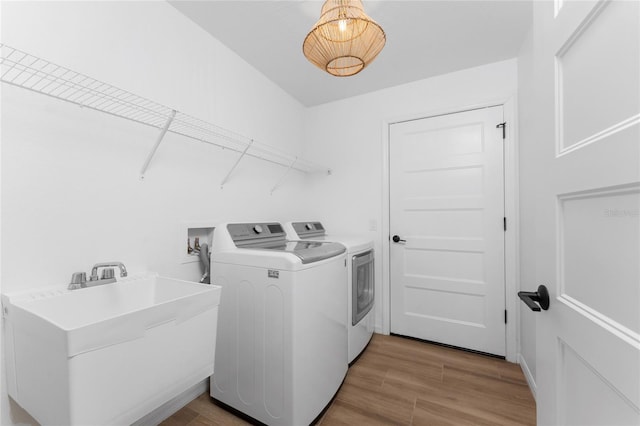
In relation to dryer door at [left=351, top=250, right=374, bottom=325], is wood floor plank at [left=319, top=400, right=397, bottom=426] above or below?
below

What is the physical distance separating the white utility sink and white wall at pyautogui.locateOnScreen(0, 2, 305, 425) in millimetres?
173

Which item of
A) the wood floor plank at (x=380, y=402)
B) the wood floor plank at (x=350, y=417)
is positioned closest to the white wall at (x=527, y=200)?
the wood floor plank at (x=380, y=402)

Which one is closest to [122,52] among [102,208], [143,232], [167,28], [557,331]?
[167,28]

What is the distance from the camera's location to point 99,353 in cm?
80

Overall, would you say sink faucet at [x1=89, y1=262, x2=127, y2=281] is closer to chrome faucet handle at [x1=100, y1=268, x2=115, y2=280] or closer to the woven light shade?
chrome faucet handle at [x1=100, y1=268, x2=115, y2=280]

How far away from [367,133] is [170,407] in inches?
106

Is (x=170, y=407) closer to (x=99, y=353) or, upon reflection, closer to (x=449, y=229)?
(x=99, y=353)

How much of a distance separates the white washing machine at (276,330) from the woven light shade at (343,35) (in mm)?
1034

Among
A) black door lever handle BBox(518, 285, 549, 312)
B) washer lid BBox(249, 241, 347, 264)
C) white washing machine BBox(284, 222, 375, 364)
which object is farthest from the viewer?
white washing machine BBox(284, 222, 375, 364)

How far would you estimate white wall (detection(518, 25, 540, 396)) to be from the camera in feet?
6.10

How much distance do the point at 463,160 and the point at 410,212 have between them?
2.12 ft

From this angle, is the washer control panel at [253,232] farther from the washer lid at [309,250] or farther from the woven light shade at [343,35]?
the woven light shade at [343,35]

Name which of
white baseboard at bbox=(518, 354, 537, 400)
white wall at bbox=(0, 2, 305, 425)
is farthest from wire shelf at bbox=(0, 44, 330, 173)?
white baseboard at bbox=(518, 354, 537, 400)

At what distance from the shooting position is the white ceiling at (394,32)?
66.5 inches
